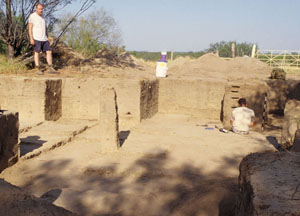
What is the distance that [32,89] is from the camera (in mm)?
6777

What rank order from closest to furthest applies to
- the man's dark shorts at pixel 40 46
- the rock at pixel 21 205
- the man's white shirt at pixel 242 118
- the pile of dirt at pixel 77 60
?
the rock at pixel 21 205, the man's white shirt at pixel 242 118, the man's dark shorts at pixel 40 46, the pile of dirt at pixel 77 60

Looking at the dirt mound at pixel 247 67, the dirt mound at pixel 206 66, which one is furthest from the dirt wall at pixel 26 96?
the dirt mound at pixel 247 67

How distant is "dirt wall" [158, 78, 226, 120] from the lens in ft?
27.8

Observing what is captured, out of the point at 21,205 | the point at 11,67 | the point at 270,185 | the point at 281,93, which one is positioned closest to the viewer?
the point at 21,205

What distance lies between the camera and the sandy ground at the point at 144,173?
3338mm

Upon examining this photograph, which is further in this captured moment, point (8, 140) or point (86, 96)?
point (86, 96)

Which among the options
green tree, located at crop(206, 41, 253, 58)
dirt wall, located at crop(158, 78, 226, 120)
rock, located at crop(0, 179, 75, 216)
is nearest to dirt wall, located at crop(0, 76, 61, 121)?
dirt wall, located at crop(158, 78, 226, 120)

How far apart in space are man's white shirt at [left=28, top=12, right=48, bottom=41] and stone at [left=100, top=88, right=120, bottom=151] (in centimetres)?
363

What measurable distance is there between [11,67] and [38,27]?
1170mm

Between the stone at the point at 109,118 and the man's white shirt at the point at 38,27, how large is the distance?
143 inches

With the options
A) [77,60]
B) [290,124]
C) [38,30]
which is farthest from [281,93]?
[38,30]

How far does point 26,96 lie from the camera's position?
6.81m

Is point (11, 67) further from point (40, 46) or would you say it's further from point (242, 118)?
point (242, 118)

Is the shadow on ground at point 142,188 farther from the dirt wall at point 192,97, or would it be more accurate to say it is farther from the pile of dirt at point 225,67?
the pile of dirt at point 225,67
